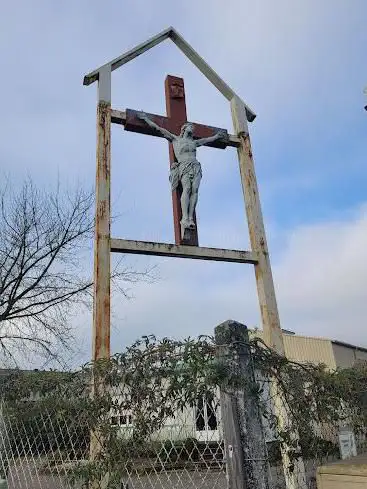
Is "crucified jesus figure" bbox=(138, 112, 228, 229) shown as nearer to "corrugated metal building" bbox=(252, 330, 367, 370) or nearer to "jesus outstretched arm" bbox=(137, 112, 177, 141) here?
"jesus outstretched arm" bbox=(137, 112, 177, 141)

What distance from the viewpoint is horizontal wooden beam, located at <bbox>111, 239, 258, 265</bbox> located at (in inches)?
212

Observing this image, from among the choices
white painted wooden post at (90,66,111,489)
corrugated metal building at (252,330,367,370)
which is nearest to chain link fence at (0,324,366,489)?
white painted wooden post at (90,66,111,489)

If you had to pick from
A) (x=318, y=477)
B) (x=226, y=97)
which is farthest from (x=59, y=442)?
(x=226, y=97)

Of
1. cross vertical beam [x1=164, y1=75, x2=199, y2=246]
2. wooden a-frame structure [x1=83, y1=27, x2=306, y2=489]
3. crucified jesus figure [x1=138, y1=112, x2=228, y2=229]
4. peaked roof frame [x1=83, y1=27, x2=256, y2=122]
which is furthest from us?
peaked roof frame [x1=83, y1=27, x2=256, y2=122]

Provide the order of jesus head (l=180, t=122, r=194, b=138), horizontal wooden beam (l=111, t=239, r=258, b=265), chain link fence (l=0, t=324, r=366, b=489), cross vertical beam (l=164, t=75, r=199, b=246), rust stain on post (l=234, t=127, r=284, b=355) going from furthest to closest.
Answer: jesus head (l=180, t=122, r=194, b=138)
cross vertical beam (l=164, t=75, r=199, b=246)
rust stain on post (l=234, t=127, r=284, b=355)
horizontal wooden beam (l=111, t=239, r=258, b=265)
chain link fence (l=0, t=324, r=366, b=489)

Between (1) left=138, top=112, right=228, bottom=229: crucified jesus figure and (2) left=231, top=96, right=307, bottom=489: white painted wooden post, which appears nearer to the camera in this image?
(2) left=231, top=96, right=307, bottom=489: white painted wooden post

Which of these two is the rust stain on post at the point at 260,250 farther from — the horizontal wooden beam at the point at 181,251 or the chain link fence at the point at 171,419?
the chain link fence at the point at 171,419

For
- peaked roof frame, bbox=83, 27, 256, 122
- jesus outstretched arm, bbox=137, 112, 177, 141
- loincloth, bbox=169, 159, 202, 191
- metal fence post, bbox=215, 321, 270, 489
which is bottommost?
metal fence post, bbox=215, 321, 270, 489

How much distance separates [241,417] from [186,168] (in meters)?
4.10

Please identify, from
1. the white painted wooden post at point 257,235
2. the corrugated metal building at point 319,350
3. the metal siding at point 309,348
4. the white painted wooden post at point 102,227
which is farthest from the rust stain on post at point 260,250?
Answer: the metal siding at point 309,348

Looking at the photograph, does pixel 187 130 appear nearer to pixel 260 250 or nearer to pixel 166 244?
pixel 166 244

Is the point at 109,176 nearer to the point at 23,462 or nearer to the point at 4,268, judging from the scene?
the point at 23,462

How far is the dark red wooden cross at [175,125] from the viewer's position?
19.7ft

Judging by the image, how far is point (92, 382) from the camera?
3.43 metres
